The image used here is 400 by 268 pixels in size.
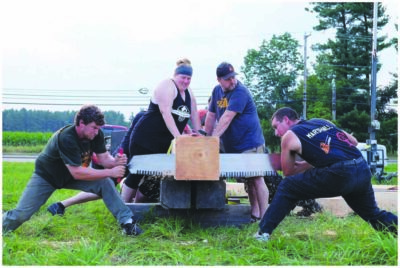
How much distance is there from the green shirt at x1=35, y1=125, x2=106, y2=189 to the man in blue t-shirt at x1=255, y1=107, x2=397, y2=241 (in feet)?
5.68

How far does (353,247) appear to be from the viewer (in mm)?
3834

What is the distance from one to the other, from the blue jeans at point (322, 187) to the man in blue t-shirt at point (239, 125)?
98 centimetres

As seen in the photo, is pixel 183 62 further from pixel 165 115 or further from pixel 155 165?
pixel 155 165

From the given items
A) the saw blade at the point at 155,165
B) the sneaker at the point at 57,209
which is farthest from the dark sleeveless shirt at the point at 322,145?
the sneaker at the point at 57,209

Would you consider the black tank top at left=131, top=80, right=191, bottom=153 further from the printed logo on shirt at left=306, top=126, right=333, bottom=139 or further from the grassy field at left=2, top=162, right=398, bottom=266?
the printed logo on shirt at left=306, top=126, right=333, bottom=139

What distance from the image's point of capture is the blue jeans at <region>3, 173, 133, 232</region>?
14.8ft

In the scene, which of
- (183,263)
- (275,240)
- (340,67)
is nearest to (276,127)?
(275,240)

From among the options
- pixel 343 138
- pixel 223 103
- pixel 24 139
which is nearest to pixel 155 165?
pixel 223 103

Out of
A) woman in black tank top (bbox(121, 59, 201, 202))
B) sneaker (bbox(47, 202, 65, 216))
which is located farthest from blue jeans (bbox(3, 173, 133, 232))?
sneaker (bbox(47, 202, 65, 216))

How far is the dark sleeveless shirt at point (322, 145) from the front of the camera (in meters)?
4.23

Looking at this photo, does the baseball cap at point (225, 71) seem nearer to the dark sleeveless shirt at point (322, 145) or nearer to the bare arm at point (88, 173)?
the dark sleeveless shirt at point (322, 145)

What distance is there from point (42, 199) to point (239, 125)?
214 centimetres

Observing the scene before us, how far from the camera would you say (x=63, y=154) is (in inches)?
176

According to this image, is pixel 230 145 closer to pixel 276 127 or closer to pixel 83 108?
pixel 276 127
